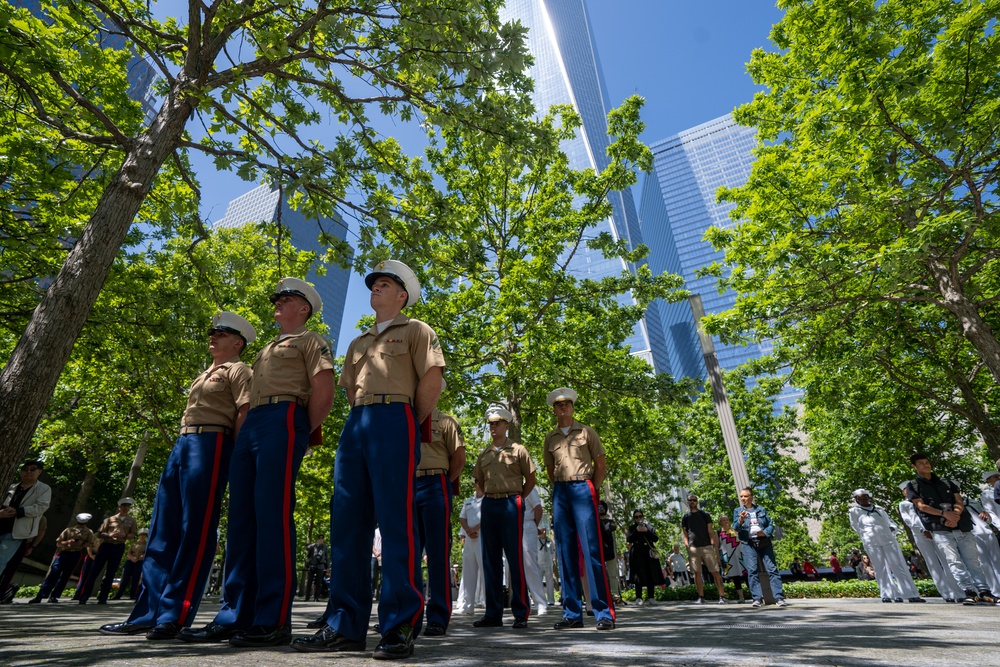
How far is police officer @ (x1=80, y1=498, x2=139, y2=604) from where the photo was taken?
35.4 ft

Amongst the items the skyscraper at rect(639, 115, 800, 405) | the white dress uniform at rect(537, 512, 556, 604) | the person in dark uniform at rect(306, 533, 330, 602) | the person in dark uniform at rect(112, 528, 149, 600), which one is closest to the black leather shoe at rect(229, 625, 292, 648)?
the white dress uniform at rect(537, 512, 556, 604)

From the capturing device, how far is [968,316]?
1045 cm

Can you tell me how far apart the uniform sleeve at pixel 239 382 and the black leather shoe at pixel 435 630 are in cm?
225

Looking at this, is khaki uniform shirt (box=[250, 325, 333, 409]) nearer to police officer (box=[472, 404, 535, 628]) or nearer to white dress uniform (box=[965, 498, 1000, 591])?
police officer (box=[472, 404, 535, 628])

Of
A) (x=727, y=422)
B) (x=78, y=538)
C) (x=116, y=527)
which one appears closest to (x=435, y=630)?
(x=727, y=422)

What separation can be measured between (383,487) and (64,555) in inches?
512

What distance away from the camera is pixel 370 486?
3.11m

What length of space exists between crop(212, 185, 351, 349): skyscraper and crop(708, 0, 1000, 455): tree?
8.27 m

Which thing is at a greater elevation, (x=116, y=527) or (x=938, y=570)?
(x=116, y=527)

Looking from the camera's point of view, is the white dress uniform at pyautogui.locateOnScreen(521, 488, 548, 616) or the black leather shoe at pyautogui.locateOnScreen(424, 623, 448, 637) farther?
the white dress uniform at pyautogui.locateOnScreen(521, 488, 548, 616)

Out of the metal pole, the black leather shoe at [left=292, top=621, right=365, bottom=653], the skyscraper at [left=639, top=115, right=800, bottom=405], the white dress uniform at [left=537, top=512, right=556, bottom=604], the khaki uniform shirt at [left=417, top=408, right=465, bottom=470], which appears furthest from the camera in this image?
the skyscraper at [left=639, top=115, right=800, bottom=405]

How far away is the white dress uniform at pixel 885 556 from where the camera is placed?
1000 centimetres

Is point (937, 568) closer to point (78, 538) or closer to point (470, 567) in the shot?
point (470, 567)

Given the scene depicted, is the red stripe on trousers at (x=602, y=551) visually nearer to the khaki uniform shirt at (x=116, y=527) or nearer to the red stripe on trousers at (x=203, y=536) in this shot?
the red stripe on trousers at (x=203, y=536)
